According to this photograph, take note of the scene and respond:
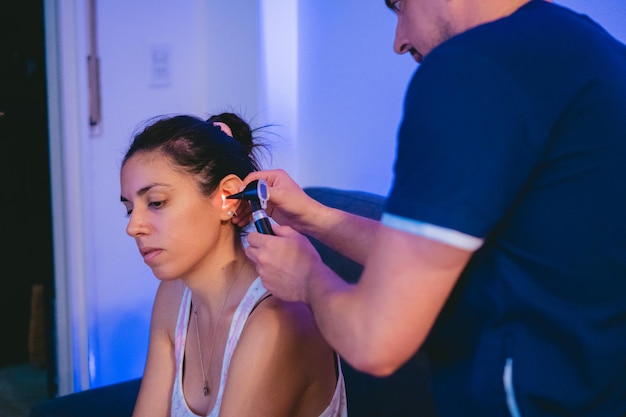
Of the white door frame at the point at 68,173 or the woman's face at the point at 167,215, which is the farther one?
the white door frame at the point at 68,173

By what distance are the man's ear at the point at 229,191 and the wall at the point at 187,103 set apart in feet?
2.77

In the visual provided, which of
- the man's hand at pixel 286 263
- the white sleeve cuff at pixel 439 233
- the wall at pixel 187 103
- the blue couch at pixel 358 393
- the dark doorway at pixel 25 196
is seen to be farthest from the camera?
the dark doorway at pixel 25 196

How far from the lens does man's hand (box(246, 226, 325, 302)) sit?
1.00 metres

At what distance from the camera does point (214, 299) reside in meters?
1.45

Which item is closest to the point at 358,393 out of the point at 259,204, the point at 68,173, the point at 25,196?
the point at 259,204

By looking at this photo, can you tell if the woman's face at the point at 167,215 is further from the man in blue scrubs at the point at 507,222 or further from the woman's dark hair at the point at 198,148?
the man in blue scrubs at the point at 507,222

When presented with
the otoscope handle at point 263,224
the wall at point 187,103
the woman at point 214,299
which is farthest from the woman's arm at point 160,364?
the wall at point 187,103

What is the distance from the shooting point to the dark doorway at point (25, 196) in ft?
9.09

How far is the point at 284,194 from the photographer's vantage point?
1312 mm

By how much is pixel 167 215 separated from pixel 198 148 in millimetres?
154

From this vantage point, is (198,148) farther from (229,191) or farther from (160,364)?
(160,364)

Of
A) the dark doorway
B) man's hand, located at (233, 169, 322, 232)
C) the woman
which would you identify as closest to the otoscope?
man's hand, located at (233, 169, 322, 232)

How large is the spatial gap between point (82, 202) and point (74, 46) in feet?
1.84

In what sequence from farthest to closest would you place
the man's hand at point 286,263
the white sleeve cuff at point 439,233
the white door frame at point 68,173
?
1. the white door frame at point 68,173
2. the man's hand at point 286,263
3. the white sleeve cuff at point 439,233
